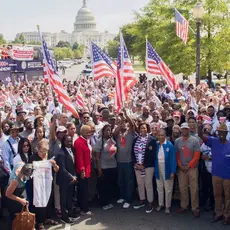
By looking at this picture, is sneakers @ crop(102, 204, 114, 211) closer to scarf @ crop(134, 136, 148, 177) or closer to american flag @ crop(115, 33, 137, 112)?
scarf @ crop(134, 136, 148, 177)

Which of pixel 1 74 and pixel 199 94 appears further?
pixel 1 74

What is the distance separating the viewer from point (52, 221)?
23.3ft

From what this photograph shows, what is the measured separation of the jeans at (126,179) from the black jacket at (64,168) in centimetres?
117

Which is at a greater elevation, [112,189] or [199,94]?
[199,94]

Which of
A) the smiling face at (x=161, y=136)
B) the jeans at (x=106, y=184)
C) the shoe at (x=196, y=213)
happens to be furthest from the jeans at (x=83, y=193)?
the shoe at (x=196, y=213)

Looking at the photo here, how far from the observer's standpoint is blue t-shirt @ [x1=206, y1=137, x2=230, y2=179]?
6.80 metres

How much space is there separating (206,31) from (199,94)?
11517 mm

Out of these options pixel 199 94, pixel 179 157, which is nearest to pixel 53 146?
pixel 179 157

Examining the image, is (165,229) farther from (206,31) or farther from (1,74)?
(1,74)

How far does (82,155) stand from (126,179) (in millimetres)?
1168

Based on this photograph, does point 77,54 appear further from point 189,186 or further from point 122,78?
point 189,186

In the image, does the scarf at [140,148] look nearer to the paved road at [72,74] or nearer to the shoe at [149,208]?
the shoe at [149,208]

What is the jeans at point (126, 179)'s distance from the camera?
7.88m

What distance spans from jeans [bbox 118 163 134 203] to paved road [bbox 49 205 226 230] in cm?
42
